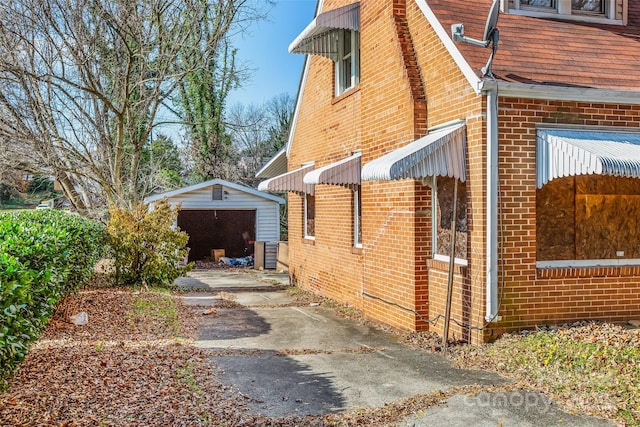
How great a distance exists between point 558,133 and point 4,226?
314 inches

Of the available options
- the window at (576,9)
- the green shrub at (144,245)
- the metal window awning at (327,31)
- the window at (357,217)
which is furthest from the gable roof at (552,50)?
the green shrub at (144,245)

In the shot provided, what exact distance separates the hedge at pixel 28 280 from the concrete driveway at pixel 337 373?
2160 mm

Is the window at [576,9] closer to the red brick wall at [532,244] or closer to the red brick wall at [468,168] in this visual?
the red brick wall at [468,168]

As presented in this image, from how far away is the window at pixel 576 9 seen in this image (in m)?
9.38

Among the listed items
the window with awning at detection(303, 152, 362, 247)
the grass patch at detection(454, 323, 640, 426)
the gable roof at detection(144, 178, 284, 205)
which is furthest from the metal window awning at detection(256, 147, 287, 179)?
the grass patch at detection(454, 323, 640, 426)

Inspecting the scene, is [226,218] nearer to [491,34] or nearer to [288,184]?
[288,184]

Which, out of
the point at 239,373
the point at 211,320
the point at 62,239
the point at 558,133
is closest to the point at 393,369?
the point at 239,373

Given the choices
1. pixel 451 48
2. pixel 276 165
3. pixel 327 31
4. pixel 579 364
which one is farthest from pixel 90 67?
pixel 579 364

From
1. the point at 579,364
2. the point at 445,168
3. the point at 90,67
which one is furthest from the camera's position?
the point at 90,67

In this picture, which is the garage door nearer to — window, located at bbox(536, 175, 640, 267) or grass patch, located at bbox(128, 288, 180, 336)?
grass patch, located at bbox(128, 288, 180, 336)

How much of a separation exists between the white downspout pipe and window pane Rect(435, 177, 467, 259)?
0.58 m

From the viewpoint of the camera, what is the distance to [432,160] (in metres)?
7.76

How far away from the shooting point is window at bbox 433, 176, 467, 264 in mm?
8172

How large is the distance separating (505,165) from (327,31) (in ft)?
21.8
